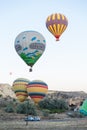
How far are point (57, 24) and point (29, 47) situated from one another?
491cm

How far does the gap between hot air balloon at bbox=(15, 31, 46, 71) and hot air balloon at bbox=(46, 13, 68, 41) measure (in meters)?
2.34

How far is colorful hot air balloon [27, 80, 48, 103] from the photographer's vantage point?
6225 centimetres

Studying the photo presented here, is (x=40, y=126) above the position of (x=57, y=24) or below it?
below

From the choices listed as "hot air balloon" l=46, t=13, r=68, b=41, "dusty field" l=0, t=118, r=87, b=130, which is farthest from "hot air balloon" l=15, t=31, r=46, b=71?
"dusty field" l=0, t=118, r=87, b=130

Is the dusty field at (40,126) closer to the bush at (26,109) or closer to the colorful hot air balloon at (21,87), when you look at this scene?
the bush at (26,109)

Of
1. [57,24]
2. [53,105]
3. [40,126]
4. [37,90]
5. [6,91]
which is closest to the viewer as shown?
[40,126]

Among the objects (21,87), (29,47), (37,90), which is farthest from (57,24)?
(21,87)

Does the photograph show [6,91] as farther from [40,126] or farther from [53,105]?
[40,126]

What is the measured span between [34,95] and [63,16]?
16.9 metres

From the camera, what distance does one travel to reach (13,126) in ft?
112

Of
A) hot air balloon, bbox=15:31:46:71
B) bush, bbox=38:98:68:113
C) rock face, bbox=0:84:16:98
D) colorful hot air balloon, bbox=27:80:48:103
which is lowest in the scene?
rock face, bbox=0:84:16:98

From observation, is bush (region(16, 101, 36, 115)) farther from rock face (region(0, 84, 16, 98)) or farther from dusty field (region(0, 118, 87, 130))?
rock face (region(0, 84, 16, 98))

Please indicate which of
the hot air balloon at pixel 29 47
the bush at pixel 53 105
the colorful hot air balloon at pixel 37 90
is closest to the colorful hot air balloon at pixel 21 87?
the colorful hot air balloon at pixel 37 90

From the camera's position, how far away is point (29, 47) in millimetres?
51156
